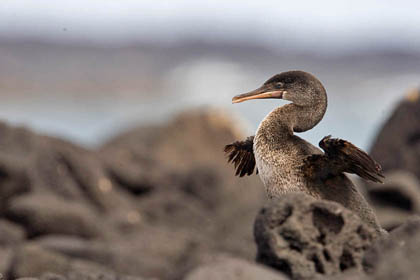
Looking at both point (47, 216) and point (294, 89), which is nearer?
point (294, 89)

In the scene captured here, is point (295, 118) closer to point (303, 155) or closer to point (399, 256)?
point (303, 155)

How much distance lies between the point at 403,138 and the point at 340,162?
1222cm

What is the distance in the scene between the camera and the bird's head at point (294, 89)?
25.5 feet

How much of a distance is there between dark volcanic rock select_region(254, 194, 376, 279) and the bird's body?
1.09 metres

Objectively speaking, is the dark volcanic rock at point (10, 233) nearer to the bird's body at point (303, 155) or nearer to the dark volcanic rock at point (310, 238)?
the bird's body at point (303, 155)

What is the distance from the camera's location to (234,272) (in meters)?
5.77

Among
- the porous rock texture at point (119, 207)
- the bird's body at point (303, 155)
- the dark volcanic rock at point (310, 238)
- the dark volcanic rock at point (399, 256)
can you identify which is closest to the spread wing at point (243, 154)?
the bird's body at point (303, 155)

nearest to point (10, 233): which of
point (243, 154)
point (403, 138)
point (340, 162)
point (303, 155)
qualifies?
point (243, 154)

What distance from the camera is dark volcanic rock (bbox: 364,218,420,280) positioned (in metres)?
4.61

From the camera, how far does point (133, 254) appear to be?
12336mm

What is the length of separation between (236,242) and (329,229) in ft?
28.6

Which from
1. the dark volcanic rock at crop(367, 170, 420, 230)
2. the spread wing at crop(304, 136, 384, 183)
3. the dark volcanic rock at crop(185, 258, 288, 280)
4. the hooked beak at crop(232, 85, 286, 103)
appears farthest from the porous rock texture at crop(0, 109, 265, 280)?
the dark volcanic rock at crop(367, 170, 420, 230)

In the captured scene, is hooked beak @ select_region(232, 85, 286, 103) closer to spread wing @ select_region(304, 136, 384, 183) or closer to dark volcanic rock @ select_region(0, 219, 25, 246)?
spread wing @ select_region(304, 136, 384, 183)

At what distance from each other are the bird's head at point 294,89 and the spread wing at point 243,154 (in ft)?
1.79
